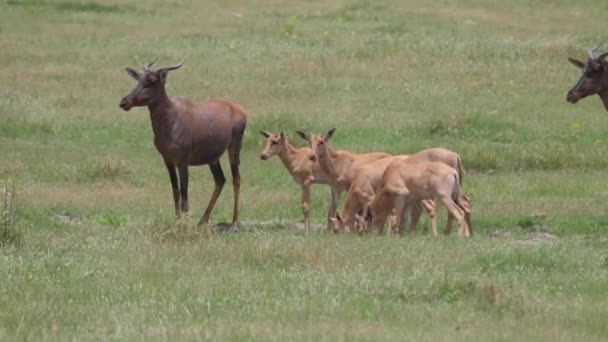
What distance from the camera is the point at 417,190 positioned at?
55.1 feet

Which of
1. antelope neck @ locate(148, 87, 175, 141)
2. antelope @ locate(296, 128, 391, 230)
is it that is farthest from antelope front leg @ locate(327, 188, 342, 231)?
antelope neck @ locate(148, 87, 175, 141)

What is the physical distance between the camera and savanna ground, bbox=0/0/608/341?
11.1 metres

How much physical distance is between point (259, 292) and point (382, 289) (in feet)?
3.40

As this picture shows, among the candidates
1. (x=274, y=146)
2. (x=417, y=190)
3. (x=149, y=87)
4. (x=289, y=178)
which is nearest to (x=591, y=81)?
(x=417, y=190)

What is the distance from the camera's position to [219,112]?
60.5ft

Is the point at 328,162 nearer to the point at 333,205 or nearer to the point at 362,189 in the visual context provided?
the point at 333,205

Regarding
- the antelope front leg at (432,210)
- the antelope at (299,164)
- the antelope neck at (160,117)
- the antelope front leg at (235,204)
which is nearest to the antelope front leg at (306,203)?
the antelope at (299,164)

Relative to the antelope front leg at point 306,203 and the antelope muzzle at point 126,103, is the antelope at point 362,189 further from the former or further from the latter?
the antelope muzzle at point 126,103

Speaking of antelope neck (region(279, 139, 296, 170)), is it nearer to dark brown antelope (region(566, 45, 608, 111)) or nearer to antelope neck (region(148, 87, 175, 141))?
antelope neck (region(148, 87, 175, 141))

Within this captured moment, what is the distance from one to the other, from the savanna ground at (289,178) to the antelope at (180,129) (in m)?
0.65

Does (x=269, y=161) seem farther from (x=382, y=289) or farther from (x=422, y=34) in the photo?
(x=422, y=34)

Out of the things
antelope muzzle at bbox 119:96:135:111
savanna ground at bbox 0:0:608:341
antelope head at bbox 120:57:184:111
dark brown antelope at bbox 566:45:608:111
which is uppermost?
dark brown antelope at bbox 566:45:608:111

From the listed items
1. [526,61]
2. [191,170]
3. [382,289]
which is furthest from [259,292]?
[526,61]

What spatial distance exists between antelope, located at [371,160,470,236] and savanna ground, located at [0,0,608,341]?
590 millimetres
